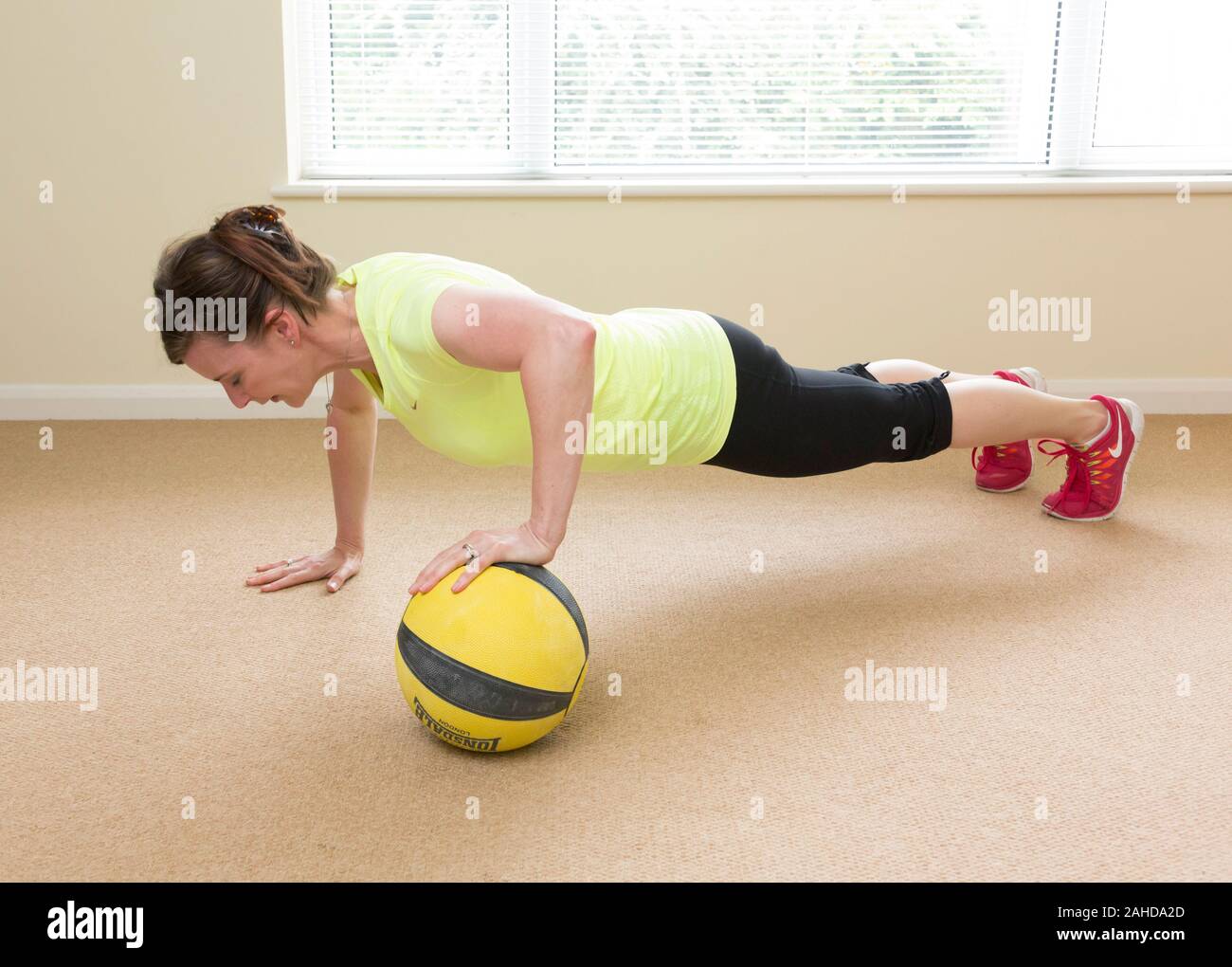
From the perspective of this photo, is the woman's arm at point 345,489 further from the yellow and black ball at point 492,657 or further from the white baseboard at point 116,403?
the white baseboard at point 116,403

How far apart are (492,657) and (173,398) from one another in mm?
2169

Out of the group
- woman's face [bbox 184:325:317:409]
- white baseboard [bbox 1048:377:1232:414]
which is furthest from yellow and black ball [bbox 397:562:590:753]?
white baseboard [bbox 1048:377:1232:414]

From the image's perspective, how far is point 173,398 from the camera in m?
3.24

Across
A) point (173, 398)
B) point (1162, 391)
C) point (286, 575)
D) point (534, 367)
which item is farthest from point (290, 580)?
point (1162, 391)

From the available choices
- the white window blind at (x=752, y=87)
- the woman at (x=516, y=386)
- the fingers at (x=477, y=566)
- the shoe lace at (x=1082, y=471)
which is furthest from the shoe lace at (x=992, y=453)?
the fingers at (x=477, y=566)

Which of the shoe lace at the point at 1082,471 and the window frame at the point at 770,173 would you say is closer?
the shoe lace at the point at 1082,471

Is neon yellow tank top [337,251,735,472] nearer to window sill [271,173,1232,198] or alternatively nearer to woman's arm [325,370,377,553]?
woman's arm [325,370,377,553]

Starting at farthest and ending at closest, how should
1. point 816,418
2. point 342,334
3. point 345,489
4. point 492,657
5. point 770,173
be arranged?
point 770,173 < point 345,489 < point 816,418 < point 342,334 < point 492,657

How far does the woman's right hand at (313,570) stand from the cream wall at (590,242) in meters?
1.29

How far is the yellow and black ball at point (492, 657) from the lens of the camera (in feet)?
4.66

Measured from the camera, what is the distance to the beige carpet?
4.42 feet

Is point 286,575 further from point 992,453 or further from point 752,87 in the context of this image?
point 752,87

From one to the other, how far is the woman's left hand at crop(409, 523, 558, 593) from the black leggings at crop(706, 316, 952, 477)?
18.3 inches

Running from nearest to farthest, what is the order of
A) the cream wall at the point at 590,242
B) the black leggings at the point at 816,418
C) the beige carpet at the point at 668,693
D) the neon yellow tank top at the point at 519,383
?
the beige carpet at the point at 668,693, the neon yellow tank top at the point at 519,383, the black leggings at the point at 816,418, the cream wall at the point at 590,242
